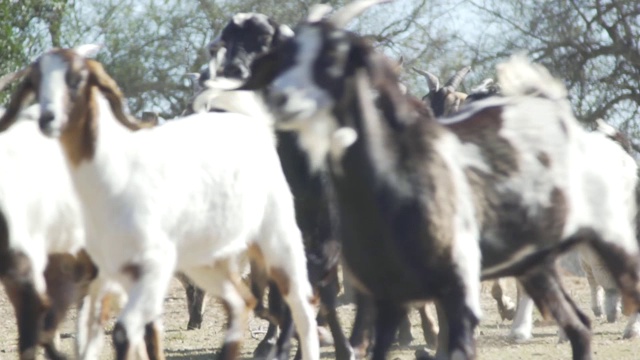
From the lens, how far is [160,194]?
768cm

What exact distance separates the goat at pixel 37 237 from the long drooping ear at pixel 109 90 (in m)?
0.57

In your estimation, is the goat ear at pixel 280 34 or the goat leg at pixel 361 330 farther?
the goat ear at pixel 280 34

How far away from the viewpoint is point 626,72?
2414 centimetres

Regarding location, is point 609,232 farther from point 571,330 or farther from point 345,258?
point 345,258

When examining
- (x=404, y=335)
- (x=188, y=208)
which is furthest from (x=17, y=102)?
(x=404, y=335)

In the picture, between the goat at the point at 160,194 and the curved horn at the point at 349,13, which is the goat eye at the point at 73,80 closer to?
the goat at the point at 160,194

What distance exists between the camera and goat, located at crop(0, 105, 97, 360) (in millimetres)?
8500

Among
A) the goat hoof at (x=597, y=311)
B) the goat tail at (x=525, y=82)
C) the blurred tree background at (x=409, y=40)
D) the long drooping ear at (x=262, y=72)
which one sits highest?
the blurred tree background at (x=409, y=40)

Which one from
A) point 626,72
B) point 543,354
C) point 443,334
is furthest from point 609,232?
point 626,72

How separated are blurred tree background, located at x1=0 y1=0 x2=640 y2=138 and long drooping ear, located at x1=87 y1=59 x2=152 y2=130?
10735 millimetres

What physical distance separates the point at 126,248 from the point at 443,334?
2.55 metres

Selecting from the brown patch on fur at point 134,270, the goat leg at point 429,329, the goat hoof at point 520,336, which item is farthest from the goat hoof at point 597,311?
the brown patch on fur at point 134,270

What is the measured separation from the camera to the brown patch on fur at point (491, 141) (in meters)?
7.52

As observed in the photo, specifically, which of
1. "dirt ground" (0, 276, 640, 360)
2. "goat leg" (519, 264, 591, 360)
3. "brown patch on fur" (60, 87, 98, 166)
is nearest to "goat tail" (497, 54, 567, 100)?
"goat leg" (519, 264, 591, 360)
